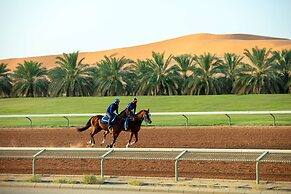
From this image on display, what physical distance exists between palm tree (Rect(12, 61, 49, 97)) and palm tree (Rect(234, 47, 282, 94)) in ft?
50.3

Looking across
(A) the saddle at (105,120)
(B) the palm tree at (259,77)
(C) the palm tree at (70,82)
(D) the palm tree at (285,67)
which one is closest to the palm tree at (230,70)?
(B) the palm tree at (259,77)

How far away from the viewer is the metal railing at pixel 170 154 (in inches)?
559

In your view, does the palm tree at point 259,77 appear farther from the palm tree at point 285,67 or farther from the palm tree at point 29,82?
the palm tree at point 29,82

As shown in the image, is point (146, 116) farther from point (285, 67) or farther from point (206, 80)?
point (206, 80)

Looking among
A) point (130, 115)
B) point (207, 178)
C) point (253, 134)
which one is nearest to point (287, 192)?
point (207, 178)

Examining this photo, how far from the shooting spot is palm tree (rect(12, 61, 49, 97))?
52719 millimetres

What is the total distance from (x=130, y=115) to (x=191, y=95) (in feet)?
87.6

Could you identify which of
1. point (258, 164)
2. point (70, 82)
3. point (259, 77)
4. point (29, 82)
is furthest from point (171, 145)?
point (29, 82)

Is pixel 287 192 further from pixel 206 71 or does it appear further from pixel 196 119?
pixel 206 71

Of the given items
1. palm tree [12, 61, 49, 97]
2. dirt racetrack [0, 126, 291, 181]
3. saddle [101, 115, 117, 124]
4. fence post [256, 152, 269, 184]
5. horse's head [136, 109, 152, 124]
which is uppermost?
palm tree [12, 61, 49, 97]

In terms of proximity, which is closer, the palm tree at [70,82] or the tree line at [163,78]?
the tree line at [163,78]

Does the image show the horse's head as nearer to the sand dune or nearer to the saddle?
the saddle

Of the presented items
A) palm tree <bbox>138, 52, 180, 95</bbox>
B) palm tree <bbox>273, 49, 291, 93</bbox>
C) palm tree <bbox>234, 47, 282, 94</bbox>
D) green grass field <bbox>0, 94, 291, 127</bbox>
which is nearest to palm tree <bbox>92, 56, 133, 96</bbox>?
Result: palm tree <bbox>138, 52, 180, 95</bbox>

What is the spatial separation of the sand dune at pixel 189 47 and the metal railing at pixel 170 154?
91.2 meters
